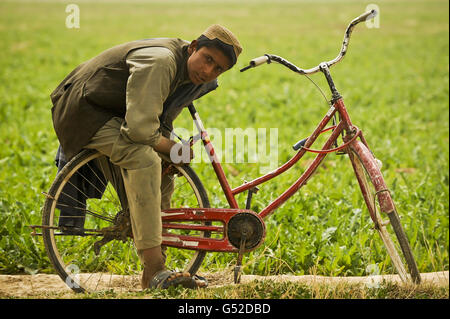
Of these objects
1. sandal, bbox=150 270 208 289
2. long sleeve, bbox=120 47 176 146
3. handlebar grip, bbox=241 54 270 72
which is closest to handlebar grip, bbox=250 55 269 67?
handlebar grip, bbox=241 54 270 72

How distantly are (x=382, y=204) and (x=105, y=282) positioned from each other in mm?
1977

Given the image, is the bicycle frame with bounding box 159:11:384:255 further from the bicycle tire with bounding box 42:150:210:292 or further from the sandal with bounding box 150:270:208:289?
the sandal with bounding box 150:270:208:289

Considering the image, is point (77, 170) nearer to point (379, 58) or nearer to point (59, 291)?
point (59, 291)

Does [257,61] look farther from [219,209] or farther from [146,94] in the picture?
[219,209]

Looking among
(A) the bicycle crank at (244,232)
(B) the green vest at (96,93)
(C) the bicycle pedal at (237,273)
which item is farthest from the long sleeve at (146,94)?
(C) the bicycle pedal at (237,273)

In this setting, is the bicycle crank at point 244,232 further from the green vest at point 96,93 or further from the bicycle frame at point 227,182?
the green vest at point 96,93

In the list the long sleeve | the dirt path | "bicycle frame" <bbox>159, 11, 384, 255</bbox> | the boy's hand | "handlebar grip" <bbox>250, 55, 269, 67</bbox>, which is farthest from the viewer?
the dirt path

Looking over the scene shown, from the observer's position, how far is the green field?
184 inches

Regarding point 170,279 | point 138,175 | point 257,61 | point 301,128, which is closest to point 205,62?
point 257,61

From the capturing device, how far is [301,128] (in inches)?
376

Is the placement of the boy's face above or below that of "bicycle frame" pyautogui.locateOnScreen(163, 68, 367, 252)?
above

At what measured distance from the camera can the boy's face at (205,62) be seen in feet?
11.0

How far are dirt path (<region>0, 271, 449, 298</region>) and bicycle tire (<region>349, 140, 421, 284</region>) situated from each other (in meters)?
0.31
